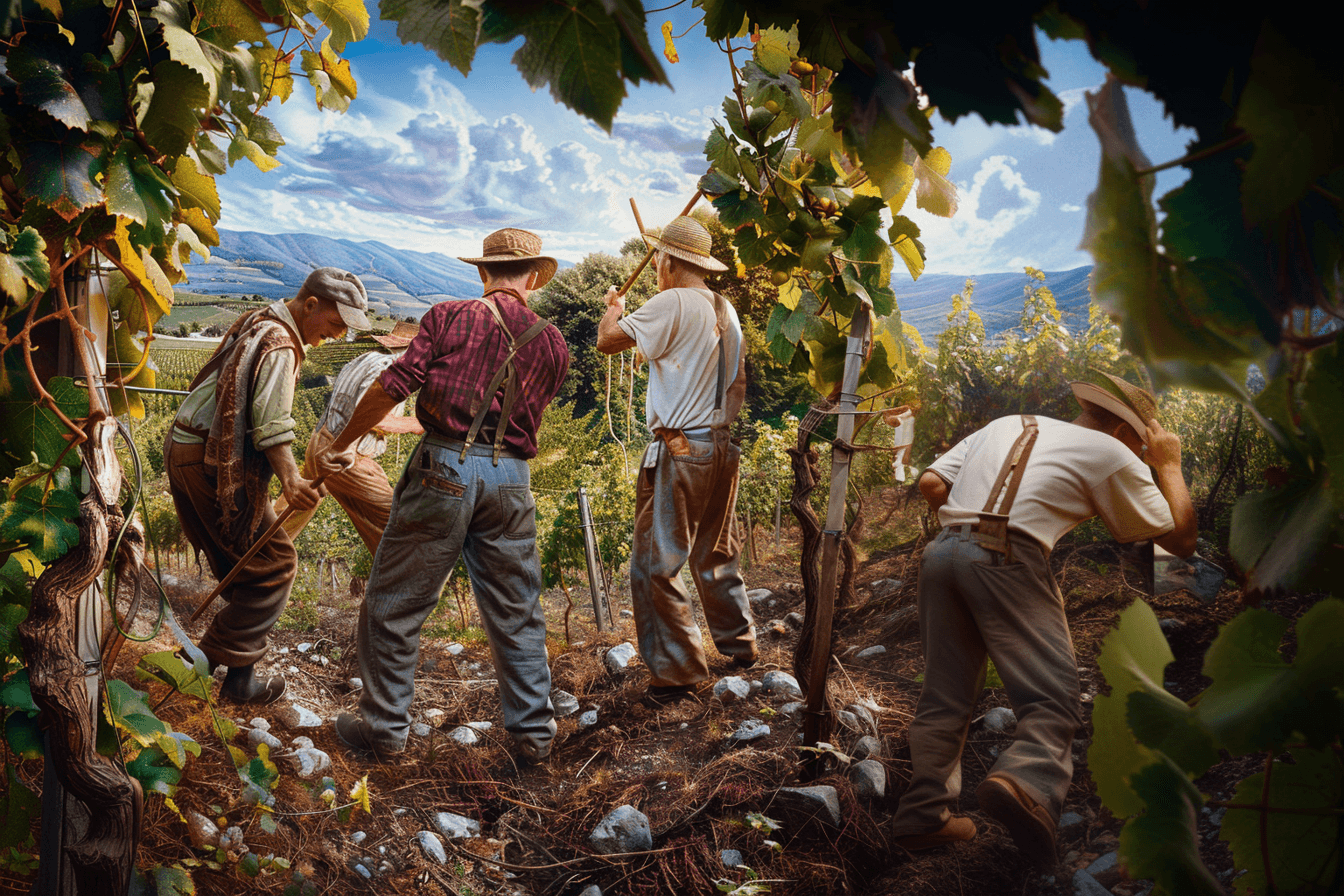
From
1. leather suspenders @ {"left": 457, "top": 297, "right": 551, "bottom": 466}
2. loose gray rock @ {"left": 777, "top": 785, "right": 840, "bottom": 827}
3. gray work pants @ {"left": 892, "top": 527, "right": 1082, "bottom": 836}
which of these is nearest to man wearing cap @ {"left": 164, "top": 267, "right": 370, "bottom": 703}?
leather suspenders @ {"left": 457, "top": 297, "right": 551, "bottom": 466}

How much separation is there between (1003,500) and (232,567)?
296 cm

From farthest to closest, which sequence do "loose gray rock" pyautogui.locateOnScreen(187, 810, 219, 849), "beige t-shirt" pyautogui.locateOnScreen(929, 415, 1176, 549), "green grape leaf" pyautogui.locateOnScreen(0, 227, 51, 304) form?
1. "loose gray rock" pyautogui.locateOnScreen(187, 810, 219, 849)
2. "beige t-shirt" pyautogui.locateOnScreen(929, 415, 1176, 549)
3. "green grape leaf" pyautogui.locateOnScreen(0, 227, 51, 304)

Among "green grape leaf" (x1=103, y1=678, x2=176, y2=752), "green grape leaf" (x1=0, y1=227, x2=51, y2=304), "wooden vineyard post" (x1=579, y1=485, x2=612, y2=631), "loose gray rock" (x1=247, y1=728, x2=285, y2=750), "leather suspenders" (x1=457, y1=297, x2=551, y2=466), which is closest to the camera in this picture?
"green grape leaf" (x1=0, y1=227, x2=51, y2=304)

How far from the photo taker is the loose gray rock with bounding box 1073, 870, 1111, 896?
181 cm

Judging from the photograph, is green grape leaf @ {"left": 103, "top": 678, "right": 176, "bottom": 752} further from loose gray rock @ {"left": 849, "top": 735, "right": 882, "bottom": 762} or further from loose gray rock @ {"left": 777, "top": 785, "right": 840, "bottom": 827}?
loose gray rock @ {"left": 849, "top": 735, "right": 882, "bottom": 762}

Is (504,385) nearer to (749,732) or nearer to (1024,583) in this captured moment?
(749,732)

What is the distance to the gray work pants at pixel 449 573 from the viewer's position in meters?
2.73

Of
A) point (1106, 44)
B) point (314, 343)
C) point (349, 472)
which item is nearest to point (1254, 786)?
point (1106, 44)

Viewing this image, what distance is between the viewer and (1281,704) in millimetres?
406

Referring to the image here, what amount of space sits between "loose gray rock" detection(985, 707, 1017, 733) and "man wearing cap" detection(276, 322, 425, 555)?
2619 mm

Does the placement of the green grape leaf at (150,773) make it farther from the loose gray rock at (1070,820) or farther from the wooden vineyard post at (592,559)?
the wooden vineyard post at (592,559)

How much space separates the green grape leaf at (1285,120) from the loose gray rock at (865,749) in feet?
8.48

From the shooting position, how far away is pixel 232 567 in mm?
3145

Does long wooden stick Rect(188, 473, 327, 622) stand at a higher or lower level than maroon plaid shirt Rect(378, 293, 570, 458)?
lower
